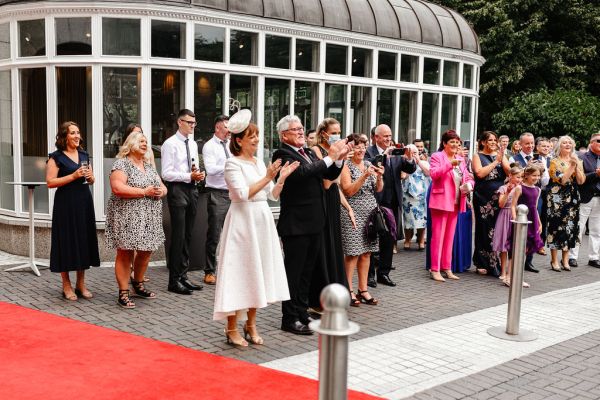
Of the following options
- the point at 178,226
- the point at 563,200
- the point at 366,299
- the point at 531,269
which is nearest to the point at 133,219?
the point at 178,226

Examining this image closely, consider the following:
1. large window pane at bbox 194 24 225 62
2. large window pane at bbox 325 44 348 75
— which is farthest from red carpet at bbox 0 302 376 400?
large window pane at bbox 325 44 348 75

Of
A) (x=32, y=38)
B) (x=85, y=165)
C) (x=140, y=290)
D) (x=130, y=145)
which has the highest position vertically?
(x=32, y=38)

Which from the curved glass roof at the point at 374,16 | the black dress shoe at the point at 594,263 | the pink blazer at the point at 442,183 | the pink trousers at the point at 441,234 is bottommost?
the black dress shoe at the point at 594,263

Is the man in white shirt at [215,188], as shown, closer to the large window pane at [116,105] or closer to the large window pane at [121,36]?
the large window pane at [116,105]

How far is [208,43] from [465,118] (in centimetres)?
731

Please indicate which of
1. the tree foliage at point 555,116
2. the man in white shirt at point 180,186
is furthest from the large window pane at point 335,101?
the tree foliage at point 555,116

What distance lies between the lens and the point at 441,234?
862 cm

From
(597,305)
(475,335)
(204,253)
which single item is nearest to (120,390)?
(475,335)

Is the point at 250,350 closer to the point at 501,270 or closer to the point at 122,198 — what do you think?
the point at 122,198

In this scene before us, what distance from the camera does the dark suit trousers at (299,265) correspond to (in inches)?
231

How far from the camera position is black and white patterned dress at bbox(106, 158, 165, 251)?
674 centimetres

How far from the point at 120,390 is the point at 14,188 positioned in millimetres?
6466

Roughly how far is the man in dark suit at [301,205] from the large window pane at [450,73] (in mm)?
8927

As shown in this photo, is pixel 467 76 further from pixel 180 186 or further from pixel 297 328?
pixel 297 328
